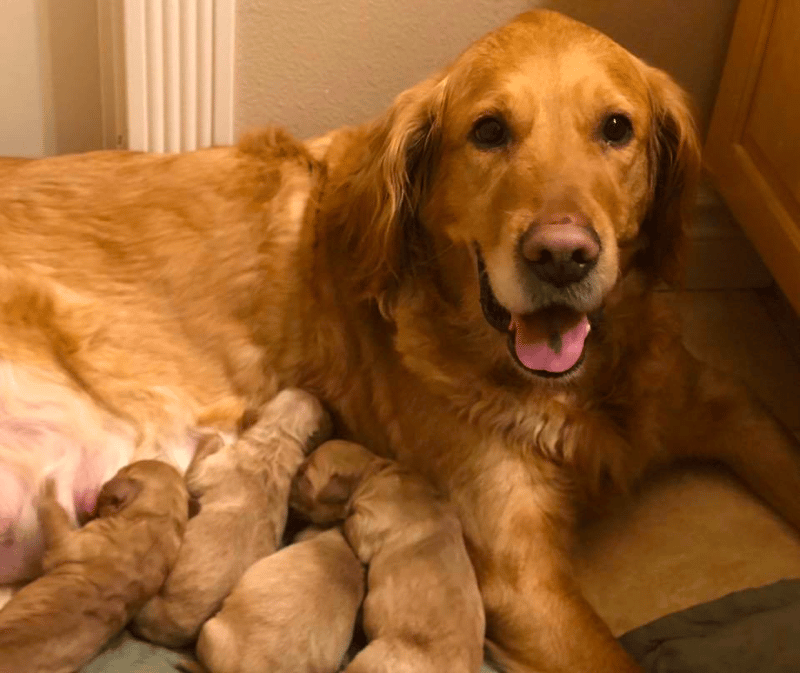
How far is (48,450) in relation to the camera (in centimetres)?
189

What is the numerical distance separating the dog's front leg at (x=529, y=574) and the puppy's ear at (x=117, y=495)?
528 mm

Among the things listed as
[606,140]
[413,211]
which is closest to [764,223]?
[606,140]

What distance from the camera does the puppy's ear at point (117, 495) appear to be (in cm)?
173

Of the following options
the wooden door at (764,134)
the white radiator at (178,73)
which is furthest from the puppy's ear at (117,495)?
the wooden door at (764,134)

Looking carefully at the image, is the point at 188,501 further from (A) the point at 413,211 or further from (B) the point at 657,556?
(B) the point at 657,556

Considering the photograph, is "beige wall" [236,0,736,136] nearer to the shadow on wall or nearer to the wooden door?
the wooden door

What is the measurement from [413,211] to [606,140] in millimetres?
342

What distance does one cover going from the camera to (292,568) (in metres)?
1.65

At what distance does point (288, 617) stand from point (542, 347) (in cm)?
56

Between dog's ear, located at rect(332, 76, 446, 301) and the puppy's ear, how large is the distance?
1.62ft

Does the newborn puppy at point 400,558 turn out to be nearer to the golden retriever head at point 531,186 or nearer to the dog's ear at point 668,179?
the golden retriever head at point 531,186

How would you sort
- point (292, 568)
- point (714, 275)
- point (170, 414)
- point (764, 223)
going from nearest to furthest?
point (292, 568) → point (170, 414) → point (764, 223) → point (714, 275)

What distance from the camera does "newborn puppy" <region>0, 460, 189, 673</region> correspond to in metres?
1.49

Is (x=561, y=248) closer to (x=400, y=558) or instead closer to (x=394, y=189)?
(x=394, y=189)
